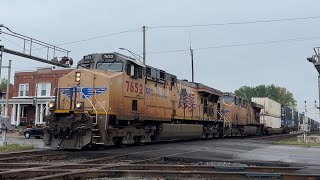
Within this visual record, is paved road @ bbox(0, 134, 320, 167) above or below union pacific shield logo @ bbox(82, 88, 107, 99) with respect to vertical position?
below

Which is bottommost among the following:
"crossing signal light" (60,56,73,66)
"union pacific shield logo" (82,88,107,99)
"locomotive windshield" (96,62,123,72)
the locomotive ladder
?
the locomotive ladder

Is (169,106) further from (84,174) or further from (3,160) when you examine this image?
(84,174)

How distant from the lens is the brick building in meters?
47.1

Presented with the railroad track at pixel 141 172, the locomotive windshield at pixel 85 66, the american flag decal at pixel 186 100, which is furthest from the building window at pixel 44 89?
the railroad track at pixel 141 172

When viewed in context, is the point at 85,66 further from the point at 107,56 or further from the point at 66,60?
the point at 66,60

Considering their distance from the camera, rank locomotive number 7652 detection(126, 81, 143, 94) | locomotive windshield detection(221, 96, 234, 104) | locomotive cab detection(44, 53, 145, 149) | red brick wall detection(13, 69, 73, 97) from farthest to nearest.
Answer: red brick wall detection(13, 69, 73, 97) < locomotive windshield detection(221, 96, 234, 104) < locomotive number 7652 detection(126, 81, 143, 94) < locomotive cab detection(44, 53, 145, 149)

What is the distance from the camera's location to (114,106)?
14883 mm

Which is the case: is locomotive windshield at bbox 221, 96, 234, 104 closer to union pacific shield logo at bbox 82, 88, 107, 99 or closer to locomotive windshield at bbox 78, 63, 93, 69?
locomotive windshield at bbox 78, 63, 93, 69

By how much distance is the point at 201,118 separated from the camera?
24453 mm

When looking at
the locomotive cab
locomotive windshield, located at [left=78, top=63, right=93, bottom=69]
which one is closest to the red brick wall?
locomotive windshield, located at [left=78, top=63, right=93, bottom=69]

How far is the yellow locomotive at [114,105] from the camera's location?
14141 millimetres

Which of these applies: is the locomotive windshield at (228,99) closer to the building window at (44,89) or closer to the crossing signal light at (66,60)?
the crossing signal light at (66,60)

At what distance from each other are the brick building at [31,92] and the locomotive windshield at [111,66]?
31.4 m

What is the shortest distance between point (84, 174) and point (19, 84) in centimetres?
4636
